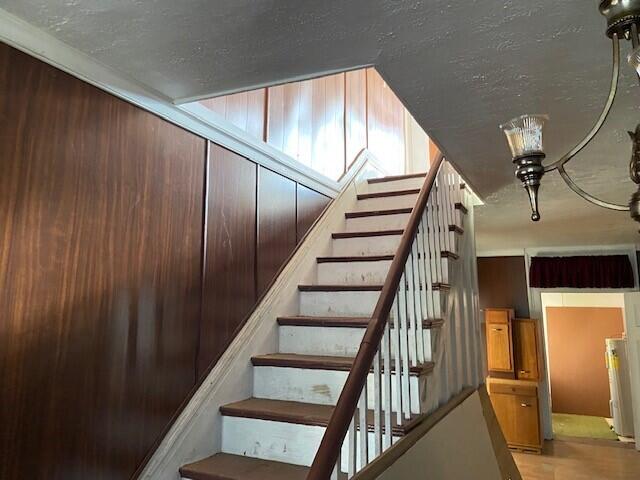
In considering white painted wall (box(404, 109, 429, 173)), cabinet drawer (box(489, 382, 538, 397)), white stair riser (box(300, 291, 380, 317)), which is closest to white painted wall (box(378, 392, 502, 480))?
white stair riser (box(300, 291, 380, 317))

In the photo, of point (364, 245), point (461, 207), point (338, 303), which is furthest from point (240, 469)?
point (461, 207)

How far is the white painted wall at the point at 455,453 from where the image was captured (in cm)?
174

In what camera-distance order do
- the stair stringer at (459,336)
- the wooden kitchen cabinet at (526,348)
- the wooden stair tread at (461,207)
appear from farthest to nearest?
1. the wooden kitchen cabinet at (526,348)
2. the wooden stair tread at (461,207)
3. the stair stringer at (459,336)

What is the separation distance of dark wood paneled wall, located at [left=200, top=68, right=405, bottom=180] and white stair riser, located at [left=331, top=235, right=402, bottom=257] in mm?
567

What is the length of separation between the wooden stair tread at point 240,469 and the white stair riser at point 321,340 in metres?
0.65

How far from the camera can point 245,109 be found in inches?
92.9

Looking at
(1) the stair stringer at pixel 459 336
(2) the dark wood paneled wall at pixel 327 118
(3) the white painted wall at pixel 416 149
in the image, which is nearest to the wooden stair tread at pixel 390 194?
(2) the dark wood paneled wall at pixel 327 118

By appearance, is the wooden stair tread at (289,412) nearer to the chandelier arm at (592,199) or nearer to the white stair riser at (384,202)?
the chandelier arm at (592,199)

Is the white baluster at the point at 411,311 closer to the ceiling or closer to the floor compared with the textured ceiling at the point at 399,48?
closer to the floor

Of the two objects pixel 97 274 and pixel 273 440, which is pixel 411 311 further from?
pixel 97 274

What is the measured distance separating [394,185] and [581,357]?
5.37m

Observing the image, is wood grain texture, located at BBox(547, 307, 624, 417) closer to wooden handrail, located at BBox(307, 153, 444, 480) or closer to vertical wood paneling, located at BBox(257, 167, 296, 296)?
vertical wood paneling, located at BBox(257, 167, 296, 296)

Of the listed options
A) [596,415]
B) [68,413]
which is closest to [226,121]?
[68,413]

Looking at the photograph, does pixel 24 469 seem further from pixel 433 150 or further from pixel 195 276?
pixel 433 150
